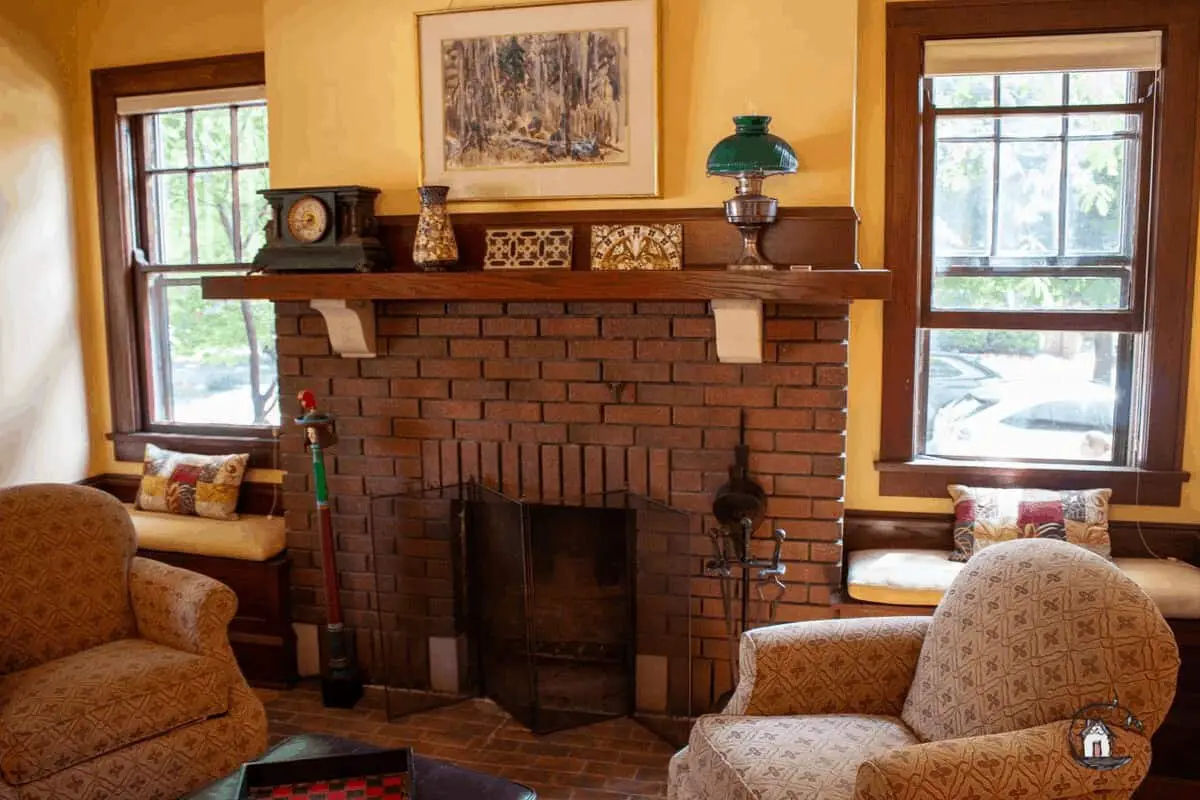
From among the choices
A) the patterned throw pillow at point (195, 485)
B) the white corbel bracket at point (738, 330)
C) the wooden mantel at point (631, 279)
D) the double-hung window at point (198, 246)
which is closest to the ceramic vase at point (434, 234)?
the wooden mantel at point (631, 279)

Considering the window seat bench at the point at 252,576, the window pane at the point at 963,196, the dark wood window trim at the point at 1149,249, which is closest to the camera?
the dark wood window trim at the point at 1149,249

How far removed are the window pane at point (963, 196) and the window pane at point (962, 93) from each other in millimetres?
129

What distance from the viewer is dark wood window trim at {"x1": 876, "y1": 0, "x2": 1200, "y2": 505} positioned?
318cm

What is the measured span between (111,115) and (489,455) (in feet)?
7.30

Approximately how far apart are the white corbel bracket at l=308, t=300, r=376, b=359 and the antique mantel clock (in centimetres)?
12

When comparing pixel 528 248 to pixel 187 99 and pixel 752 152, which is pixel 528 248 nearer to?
pixel 752 152

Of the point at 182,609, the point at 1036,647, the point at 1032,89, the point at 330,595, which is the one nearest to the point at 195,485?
the point at 330,595

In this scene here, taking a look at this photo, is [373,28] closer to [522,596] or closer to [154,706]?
[522,596]

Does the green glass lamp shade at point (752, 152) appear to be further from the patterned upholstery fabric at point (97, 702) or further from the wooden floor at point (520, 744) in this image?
the patterned upholstery fabric at point (97, 702)

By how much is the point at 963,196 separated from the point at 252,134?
8.90 feet

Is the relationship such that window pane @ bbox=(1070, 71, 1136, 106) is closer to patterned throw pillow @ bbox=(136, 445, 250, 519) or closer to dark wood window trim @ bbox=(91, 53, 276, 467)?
dark wood window trim @ bbox=(91, 53, 276, 467)

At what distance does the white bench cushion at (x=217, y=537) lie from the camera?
3.70 metres

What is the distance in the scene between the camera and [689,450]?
130 inches

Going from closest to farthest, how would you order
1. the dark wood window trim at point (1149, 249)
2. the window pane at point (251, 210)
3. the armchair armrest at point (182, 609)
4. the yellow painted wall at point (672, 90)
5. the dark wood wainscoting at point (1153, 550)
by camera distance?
the armchair armrest at point (182, 609) → the dark wood wainscoting at point (1153, 550) → the yellow painted wall at point (672, 90) → the dark wood window trim at point (1149, 249) → the window pane at point (251, 210)
